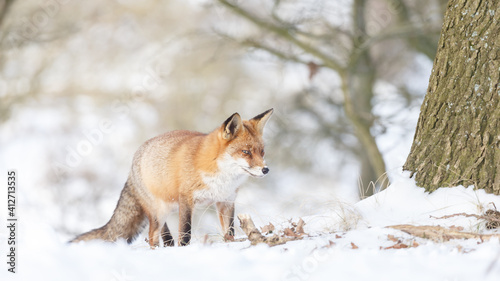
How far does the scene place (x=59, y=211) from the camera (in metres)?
15.2

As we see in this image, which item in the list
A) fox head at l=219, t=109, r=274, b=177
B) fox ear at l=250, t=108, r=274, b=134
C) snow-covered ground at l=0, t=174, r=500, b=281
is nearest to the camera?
snow-covered ground at l=0, t=174, r=500, b=281

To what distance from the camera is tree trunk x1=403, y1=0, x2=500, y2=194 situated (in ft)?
16.1

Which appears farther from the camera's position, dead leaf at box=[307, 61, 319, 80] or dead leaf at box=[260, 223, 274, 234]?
dead leaf at box=[307, 61, 319, 80]

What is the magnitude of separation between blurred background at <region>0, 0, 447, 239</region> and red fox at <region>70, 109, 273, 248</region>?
357 cm

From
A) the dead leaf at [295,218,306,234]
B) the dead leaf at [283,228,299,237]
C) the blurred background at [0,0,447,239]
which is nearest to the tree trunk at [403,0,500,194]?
the dead leaf at [295,218,306,234]

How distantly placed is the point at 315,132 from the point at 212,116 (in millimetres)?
5132

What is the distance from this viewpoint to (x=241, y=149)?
6012 millimetres

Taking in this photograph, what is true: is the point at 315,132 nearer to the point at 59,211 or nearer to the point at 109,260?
the point at 59,211

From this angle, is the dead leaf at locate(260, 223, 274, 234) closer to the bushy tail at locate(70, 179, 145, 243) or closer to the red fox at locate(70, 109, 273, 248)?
the red fox at locate(70, 109, 273, 248)

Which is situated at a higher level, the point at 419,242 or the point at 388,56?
the point at 388,56

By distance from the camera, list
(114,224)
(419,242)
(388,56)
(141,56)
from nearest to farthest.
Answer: (419,242) → (114,224) → (388,56) → (141,56)

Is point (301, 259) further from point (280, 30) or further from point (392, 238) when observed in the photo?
point (280, 30)

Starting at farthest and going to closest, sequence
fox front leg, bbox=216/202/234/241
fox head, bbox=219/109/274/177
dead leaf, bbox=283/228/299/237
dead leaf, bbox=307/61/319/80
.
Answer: dead leaf, bbox=307/61/319/80, fox front leg, bbox=216/202/234/241, fox head, bbox=219/109/274/177, dead leaf, bbox=283/228/299/237

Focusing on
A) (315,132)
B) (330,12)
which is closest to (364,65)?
(315,132)
